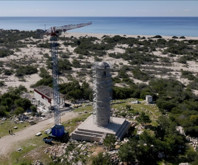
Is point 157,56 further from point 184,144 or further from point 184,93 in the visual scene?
point 184,144

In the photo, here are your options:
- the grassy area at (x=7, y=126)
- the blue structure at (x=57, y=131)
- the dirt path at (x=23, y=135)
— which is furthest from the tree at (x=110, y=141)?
the grassy area at (x=7, y=126)

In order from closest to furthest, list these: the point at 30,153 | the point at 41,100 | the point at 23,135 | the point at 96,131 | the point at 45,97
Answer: the point at 30,153
the point at 96,131
the point at 23,135
the point at 45,97
the point at 41,100

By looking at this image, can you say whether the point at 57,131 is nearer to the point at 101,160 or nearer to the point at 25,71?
the point at 101,160

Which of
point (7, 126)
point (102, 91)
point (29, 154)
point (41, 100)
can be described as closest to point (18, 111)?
point (7, 126)

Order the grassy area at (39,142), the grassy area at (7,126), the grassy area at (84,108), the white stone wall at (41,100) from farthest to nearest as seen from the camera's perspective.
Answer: the white stone wall at (41,100)
the grassy area at (84,108)
the grassy area at (7,126)
the grassy area at (39,142)

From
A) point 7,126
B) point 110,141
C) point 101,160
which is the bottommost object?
point 7,126

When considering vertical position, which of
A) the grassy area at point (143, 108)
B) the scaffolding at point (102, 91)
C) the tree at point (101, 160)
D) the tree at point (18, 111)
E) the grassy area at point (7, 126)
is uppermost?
the scaffolding at point (102, 91)

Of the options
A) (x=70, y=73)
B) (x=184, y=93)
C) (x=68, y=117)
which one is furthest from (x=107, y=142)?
(x=70, y=73)

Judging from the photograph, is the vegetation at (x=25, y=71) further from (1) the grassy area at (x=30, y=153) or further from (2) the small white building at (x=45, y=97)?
(1) the grassy area at (x=30, y=153)

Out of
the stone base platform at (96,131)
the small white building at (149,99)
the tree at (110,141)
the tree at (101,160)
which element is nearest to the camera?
the tree at (101,160)

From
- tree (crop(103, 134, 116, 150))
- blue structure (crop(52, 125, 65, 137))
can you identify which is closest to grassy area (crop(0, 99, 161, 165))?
blue structure (crop(52, 125, 65, 137))
